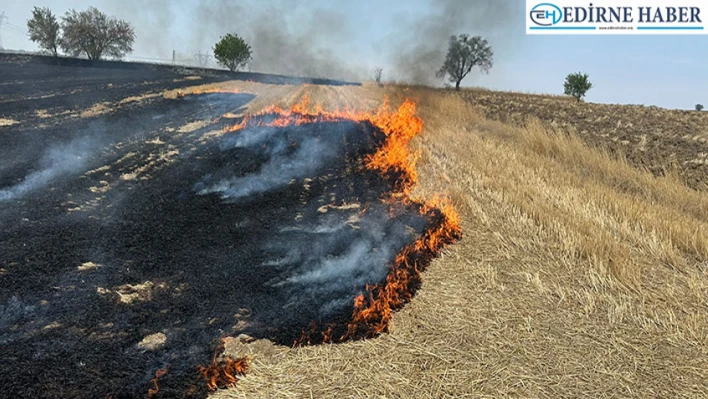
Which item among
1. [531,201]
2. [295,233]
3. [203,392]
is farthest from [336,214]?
[203,392]

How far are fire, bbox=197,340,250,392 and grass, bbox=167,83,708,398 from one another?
119mm

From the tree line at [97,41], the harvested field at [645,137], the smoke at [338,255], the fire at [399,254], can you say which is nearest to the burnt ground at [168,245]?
the smoke at [338,255]

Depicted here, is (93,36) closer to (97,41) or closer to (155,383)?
(97,41)

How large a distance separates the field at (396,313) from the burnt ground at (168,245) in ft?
0.11

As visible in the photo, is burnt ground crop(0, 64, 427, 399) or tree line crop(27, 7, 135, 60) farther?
tree line crop(27, 7, 135, 60)

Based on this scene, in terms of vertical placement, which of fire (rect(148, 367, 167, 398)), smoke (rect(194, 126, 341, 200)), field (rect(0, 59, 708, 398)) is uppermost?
smoke (rect(194, 126, 341, 200))

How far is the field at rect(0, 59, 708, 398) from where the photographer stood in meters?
4.23

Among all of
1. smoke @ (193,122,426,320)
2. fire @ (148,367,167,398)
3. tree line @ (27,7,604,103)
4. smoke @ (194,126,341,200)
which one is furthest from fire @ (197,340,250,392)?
tree line @ (27,7,604,103)

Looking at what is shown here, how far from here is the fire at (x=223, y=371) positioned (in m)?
4.10

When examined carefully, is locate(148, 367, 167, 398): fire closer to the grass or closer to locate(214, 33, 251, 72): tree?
the grass

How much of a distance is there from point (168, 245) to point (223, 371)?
318 cm

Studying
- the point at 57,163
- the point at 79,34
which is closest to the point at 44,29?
the point at 79,34

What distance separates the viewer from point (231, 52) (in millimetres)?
60500

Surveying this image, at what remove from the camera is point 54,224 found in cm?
723
